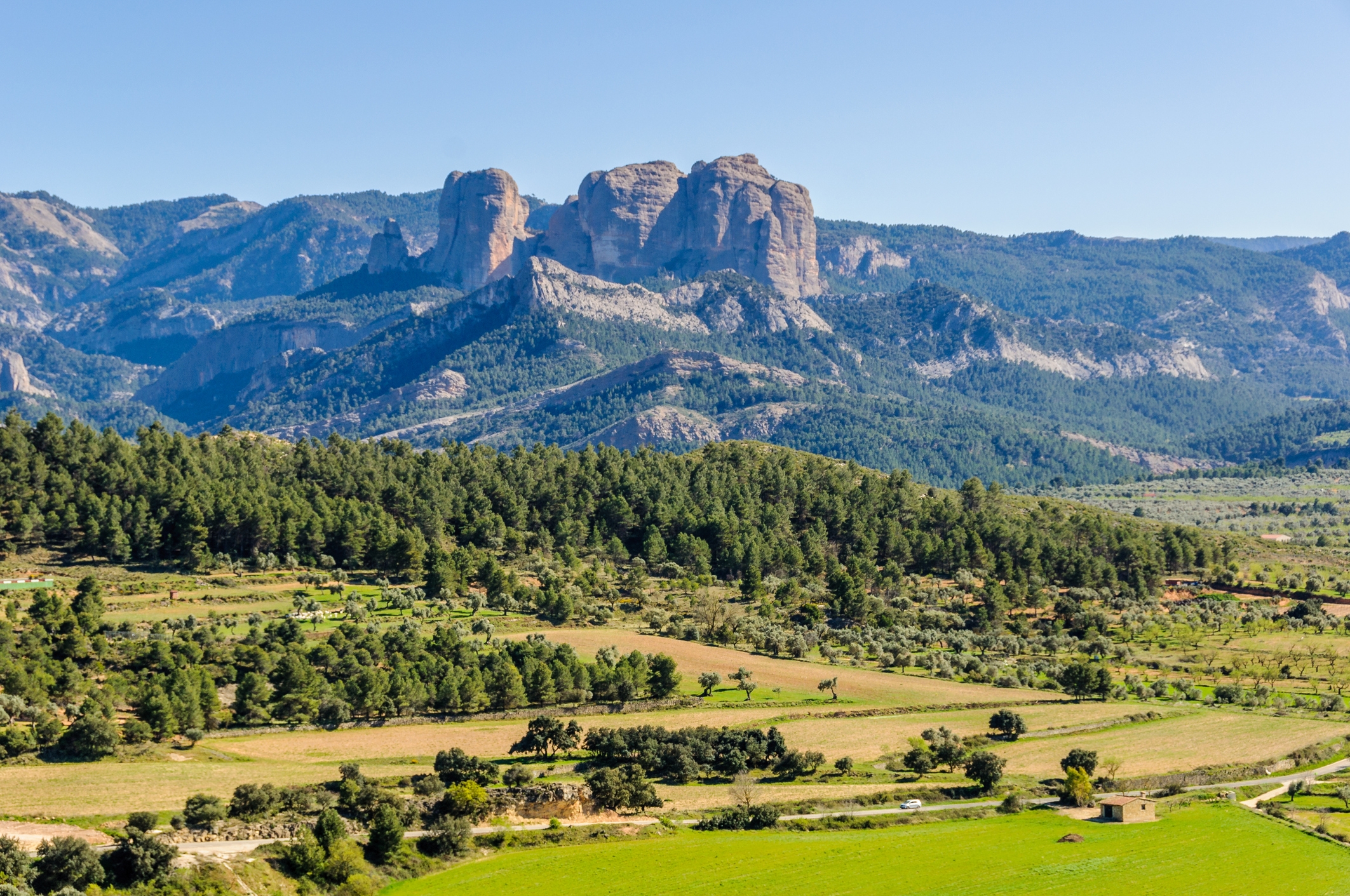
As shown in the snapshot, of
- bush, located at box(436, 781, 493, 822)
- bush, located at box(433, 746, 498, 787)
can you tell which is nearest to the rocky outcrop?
bush, located at box(433, 746, 498, 787)

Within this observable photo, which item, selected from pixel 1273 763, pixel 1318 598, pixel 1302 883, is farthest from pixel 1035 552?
pixel 1302 883

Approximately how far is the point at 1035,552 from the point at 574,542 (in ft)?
201

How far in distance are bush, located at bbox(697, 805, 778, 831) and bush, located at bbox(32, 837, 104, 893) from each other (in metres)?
35.9

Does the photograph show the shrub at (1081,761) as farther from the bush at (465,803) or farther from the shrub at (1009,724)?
the bush at (465,803)

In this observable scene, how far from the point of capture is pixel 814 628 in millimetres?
151000

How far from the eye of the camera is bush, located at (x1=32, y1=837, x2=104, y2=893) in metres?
68.6

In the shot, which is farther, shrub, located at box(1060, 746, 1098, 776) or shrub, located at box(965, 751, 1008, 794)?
shrub, located at box(1060, 746, 1098, 776)

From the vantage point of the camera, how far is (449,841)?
81562mm

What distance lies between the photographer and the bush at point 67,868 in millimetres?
68625

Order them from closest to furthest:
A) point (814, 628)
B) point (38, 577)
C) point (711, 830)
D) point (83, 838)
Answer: point (83, 838), point (711, 830), point (38, 577), point (814, 628)

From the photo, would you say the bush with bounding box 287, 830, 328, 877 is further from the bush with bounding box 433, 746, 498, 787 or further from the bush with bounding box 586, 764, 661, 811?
the bush with bounding box 586, 764, 661, 811

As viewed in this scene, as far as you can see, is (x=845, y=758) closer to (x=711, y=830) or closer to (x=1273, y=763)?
(x=711, y=830)

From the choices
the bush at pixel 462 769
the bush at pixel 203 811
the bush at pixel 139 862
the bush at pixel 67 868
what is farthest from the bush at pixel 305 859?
the bush at pixel 462 769

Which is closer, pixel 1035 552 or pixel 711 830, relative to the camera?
pixel 711 830
